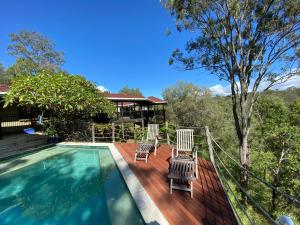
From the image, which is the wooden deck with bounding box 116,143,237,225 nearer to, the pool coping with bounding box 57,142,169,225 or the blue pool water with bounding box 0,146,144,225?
the pool coping with bounding box 57,142,169,225

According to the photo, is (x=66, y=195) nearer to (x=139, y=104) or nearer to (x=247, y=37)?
(x=247, y=37)

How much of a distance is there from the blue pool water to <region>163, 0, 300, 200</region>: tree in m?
6.51

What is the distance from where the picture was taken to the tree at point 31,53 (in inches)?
1037

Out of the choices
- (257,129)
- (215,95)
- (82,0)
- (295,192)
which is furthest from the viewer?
→ (215,95)

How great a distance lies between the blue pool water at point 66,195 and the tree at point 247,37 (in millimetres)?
6506

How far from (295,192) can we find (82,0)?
1760 centimetres

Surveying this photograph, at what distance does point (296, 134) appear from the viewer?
954cm

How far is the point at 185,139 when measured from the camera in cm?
565

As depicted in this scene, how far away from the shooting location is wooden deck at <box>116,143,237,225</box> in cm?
304

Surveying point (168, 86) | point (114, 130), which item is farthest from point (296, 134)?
Answer: point (168, 86)

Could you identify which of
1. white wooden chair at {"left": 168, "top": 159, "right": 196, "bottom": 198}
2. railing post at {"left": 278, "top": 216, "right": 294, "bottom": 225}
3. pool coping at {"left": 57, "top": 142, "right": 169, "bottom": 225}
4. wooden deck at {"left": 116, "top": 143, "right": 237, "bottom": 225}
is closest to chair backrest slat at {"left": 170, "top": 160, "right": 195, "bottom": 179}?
white wooden chair at {"left": 168, "top": 159, "right": 196, "bottom": 198}

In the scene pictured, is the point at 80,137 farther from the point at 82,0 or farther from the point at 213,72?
the point at 82,0

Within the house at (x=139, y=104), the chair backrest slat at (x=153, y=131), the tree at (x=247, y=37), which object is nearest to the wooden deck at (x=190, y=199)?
the chair backrest slat at (x=153, y=131)

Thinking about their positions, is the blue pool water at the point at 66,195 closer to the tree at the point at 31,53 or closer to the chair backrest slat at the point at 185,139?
the chair backrest slat at the point at 185,139
